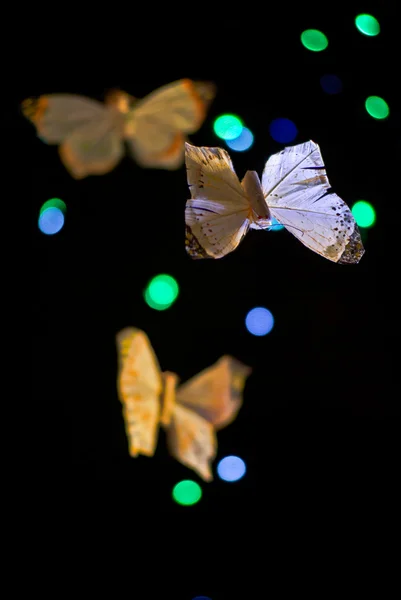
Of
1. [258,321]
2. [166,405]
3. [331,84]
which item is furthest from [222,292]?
[331,84]

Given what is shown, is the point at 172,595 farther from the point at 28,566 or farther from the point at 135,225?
the point at 135,225

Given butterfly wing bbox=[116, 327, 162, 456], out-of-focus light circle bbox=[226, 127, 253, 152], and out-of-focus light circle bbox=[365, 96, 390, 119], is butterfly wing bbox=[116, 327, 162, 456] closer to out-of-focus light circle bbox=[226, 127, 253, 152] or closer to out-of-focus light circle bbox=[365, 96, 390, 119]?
out-of-focus light circle bbox=[226, 127, 253, 152]

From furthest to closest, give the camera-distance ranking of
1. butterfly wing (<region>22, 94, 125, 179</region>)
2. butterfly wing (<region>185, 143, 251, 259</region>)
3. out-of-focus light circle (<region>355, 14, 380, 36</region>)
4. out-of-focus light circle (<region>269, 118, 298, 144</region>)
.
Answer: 1. out-of-focus light circle (<region>355, 14, 380, 36</region>)
2. out-of-focus light circle (<region>269, 118, 298, 144</region>)
3. butterfly wing (<region>22, 94, 125, 179</region>)
4. butterfly wing (<region>185, 143, 251, 259</region>)

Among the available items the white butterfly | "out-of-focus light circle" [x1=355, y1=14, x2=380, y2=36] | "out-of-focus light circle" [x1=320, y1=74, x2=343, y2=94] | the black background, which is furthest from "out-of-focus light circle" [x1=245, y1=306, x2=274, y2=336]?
"out-of-focus light circle" [x1=355, y1=14, x2=380, y2=36]

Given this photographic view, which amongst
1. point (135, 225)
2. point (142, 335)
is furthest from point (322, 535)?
point (135, 225)

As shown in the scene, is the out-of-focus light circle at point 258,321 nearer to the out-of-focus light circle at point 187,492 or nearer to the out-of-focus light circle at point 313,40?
the out-of-focus light circle at point 187,492

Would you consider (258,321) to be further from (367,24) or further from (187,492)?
(367,24)
